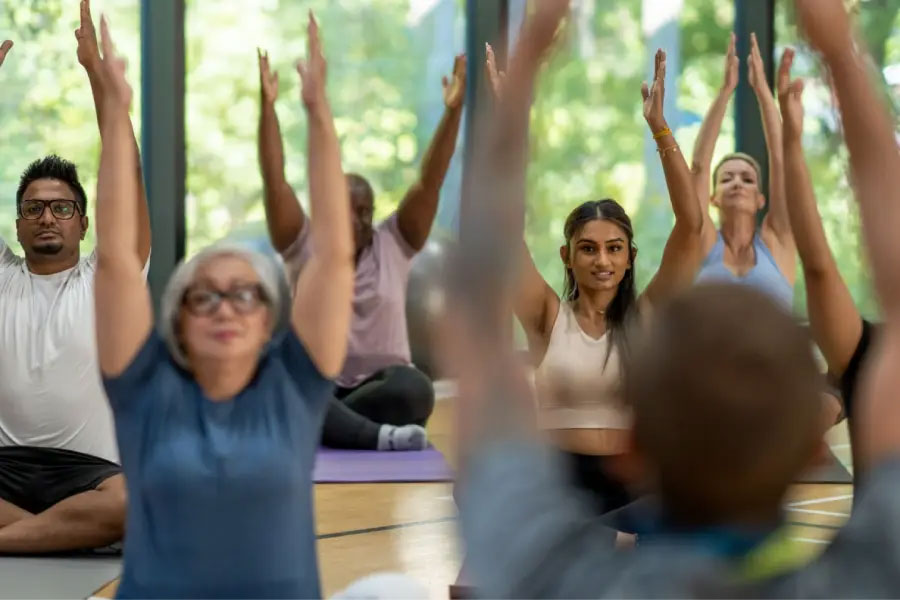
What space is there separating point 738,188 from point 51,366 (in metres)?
2.34

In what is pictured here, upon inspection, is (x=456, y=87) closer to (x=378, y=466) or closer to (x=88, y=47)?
(x=378, y=466)

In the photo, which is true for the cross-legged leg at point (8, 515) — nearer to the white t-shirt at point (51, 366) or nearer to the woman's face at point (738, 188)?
the white t-shirt at point (51, 366)

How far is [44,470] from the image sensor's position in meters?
3.45

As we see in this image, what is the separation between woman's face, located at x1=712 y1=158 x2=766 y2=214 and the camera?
4434 mm

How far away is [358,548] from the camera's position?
3480 millimetres

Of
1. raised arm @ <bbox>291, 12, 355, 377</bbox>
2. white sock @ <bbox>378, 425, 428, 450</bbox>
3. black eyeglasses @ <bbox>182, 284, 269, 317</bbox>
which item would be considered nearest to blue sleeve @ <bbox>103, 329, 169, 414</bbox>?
black eyeglasses @ <bbox>182, 284, 269, 317</bbox>

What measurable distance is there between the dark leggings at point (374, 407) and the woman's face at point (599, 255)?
202 centimetres

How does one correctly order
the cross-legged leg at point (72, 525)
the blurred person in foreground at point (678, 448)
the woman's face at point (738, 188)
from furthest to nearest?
1. the woman's face at point (738, 188)
2. the cross-legged leg at point (72, 525)
3. the blurred person in foreground at point (678, 448)

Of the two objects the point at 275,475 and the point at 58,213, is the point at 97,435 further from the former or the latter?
the point at 275,475

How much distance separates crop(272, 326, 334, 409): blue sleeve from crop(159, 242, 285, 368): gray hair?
0.09 meters

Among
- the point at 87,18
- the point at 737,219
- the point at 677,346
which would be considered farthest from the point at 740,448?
the point at 737,219

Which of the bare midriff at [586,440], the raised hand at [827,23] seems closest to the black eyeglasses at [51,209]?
the bare midriff at [586,440]

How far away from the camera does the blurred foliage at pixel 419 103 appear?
6.36 m

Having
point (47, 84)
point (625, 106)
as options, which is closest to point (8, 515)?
point (47, 84)
